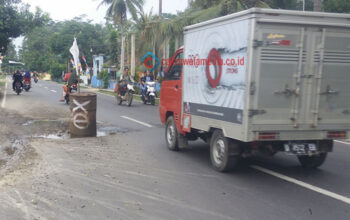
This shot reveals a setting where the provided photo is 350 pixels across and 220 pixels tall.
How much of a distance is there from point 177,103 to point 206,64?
150cm

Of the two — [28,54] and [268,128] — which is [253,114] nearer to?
[268,128]

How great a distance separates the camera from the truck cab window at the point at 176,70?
8.05 m

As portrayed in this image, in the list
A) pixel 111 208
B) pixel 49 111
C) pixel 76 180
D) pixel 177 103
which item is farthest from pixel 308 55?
pixel 49 111

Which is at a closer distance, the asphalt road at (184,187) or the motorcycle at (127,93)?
the asphalt road at (184,187)

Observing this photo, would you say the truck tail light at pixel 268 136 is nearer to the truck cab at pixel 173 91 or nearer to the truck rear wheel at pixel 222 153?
the truck rear wheel at pixel 222 153

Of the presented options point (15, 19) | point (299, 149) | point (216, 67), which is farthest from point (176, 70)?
point (15, 19)

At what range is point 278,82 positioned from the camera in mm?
5641

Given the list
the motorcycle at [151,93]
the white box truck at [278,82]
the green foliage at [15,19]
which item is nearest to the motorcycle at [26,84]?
the green foliage at [15,19]

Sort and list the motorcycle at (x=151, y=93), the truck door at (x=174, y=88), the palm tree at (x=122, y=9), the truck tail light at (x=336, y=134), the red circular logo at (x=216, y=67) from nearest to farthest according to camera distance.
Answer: the truck tail light at (x=336, y=134)
the red circular logo at (x=216, y=67)
the truck door at (x=174, y=88)
the motorcycle at (x=151, y=93)
the palm tree at (x=122, y=9)

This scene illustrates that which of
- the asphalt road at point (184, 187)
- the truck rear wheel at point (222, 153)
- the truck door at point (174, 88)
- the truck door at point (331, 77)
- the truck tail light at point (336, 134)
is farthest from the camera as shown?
the truck door at point (174, 88)

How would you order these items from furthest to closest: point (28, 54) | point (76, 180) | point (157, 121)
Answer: point (28, 54), point (157, 121), point (76, 180)

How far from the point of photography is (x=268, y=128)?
5.65 m

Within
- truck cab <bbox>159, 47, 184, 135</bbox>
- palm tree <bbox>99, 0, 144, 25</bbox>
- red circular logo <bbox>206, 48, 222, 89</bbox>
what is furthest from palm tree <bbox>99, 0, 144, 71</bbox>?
red circular logo <bbox>206, 48, 222, 89</bbox>

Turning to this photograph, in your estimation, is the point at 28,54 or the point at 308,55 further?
the point at 28,54
